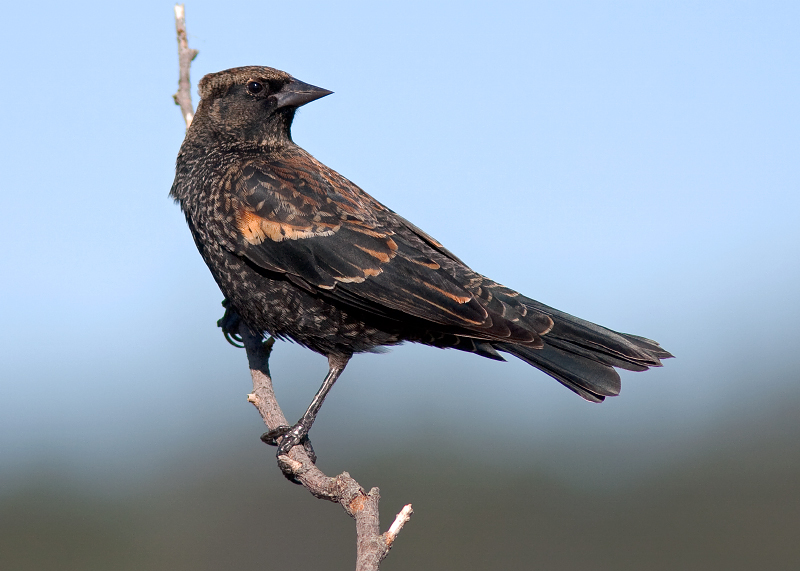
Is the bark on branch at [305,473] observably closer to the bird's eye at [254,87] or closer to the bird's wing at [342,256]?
the bird's eye at [254,87]

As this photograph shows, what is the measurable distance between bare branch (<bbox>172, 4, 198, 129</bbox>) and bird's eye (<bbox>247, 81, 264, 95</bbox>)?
39 cm

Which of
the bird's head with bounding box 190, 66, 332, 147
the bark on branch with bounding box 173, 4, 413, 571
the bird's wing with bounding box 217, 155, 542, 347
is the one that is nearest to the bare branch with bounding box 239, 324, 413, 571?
the bark on branch with bounding box 173, 4, 413, 571

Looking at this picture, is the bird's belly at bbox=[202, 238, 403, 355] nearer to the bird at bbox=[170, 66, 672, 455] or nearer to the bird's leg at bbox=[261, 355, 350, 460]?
the bird at bbox=[170, 66, 672, 455]

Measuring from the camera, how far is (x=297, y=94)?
197 inches

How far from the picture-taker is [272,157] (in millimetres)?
4875

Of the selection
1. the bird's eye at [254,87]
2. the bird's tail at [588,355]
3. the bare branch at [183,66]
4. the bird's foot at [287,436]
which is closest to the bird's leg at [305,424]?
the bird's foot at [287,436]

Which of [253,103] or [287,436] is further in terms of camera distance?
[253,103]

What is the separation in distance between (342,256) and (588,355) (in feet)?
4.70

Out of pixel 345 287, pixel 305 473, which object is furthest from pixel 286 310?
pixel 305 473

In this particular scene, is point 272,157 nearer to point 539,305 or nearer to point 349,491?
point 539,305

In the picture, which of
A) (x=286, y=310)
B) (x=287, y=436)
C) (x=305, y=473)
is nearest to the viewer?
(x=305, y=473)

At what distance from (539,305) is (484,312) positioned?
0.47 m

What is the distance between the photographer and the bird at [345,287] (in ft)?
14.0

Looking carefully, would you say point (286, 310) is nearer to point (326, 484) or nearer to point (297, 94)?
point (326, 484)
